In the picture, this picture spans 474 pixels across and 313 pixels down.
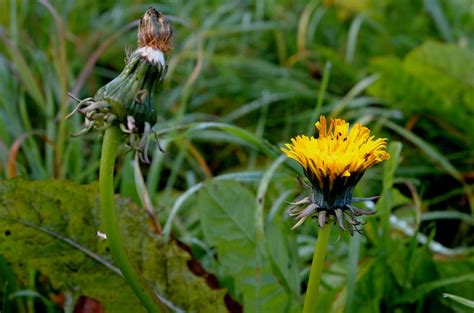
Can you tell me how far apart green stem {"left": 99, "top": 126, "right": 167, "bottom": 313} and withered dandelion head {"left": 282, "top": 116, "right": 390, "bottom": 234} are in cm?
19

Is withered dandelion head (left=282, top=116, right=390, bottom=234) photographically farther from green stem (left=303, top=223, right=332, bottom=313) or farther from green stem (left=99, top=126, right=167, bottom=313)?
green stem (left=99, top=126, right=167, bottom=313)

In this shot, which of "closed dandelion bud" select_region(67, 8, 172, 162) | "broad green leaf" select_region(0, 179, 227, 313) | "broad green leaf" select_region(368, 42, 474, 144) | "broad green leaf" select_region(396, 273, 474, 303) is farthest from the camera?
"broad green leaf" select_region(368, 42, 474, 144)

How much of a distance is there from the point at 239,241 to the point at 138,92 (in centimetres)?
54

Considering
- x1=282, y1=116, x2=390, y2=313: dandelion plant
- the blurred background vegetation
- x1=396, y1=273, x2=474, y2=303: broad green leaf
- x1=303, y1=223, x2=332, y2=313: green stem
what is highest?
the blurred background vegetation

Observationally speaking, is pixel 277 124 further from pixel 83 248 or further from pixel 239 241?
pixel 83 248

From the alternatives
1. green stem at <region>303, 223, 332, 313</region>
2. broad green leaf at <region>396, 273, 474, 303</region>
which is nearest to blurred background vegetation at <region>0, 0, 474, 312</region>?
broad green leaf at <region>396, 273, 474, 303</region>

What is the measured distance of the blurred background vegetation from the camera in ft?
4.07

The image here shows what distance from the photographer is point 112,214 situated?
0.79m

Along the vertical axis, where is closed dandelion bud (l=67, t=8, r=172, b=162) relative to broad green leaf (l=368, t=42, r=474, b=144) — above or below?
below

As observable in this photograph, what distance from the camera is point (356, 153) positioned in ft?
2.50

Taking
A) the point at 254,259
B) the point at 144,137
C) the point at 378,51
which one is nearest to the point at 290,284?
the point at 254,259

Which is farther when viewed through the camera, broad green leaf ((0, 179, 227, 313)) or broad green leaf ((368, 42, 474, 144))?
broad green leaf ((368, 42, 474, 144))

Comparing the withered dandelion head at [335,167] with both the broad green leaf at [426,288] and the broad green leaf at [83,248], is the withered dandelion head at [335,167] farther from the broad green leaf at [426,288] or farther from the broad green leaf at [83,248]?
the broad green leaf at [426,288]

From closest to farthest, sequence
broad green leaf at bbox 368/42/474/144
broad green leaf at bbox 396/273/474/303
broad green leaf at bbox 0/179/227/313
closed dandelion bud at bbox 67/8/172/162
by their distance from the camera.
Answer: closed dandelion bud at bbox 67/8/172/162 < broad green leaf at bbox 0/179/227/313 < broad green leaf at bbox 396/273/474/303 < broad green leaf at bbox 368/42/474/144
